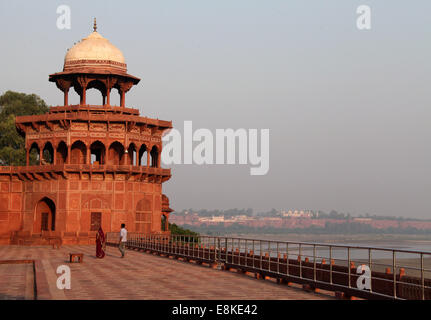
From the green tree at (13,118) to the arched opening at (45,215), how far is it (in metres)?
21.5

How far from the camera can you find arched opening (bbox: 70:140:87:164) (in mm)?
57500

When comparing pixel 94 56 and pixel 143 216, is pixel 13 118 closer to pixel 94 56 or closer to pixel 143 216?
pixel 94 56

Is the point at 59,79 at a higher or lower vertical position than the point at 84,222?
higher

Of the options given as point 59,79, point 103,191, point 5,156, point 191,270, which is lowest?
point 191,270

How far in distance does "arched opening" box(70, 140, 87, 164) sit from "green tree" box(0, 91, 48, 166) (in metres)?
21.7

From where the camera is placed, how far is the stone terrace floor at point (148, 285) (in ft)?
54.7

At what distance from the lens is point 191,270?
2562cm

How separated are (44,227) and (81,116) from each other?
1129 centimetres

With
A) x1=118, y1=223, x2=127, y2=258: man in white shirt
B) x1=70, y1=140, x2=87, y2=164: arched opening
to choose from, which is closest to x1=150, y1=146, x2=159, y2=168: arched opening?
x1=70, y1=140, x2=87, y2=164: arched opening

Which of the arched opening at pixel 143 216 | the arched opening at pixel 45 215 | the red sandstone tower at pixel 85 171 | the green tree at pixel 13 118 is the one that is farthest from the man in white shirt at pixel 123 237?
the green tree at pixel 13 118

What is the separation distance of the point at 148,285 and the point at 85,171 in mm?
35581
